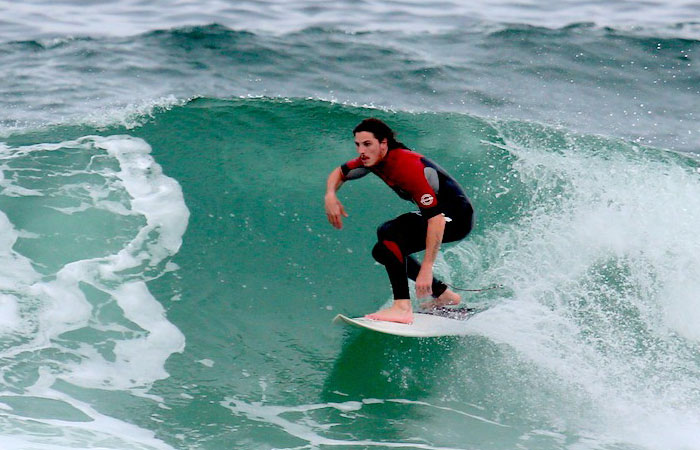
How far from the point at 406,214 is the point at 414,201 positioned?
0.89ft

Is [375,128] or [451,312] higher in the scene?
[375,128]

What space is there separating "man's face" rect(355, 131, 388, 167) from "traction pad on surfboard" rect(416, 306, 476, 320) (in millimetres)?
1299

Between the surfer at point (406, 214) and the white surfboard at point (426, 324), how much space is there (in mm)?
61

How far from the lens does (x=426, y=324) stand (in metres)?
6.50

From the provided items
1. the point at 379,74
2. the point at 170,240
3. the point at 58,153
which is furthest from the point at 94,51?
the point at 170,240

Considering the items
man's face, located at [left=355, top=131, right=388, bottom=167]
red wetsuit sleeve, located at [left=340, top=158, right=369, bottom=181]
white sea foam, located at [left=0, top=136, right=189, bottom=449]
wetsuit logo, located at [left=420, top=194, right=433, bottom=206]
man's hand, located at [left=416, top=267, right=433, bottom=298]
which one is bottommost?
white sea foam, located at [left=0, top=136, right=189, bottom=449]

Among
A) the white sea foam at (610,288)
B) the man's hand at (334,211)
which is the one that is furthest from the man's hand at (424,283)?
the white sea foam at (610,288)

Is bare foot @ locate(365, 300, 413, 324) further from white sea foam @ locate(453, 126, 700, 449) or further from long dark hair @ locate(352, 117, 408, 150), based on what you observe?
long dark hair @ locate(352, 117, 408, 150)

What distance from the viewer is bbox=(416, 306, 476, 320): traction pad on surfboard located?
6.60 meters

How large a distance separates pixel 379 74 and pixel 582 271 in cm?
712

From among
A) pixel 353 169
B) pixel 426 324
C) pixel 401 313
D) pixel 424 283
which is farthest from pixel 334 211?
pixel 426 324

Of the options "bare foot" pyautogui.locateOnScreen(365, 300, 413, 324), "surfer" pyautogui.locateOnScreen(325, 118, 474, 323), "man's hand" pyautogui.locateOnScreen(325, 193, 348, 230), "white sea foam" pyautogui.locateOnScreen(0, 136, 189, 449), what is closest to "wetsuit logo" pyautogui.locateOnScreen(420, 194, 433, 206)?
"surfer" pyautogui.locateOnScreen(325, 118, 474, 323)

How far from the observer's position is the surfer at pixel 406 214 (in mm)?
5945

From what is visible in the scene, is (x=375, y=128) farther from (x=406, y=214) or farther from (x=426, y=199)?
(x=406, y=214)
